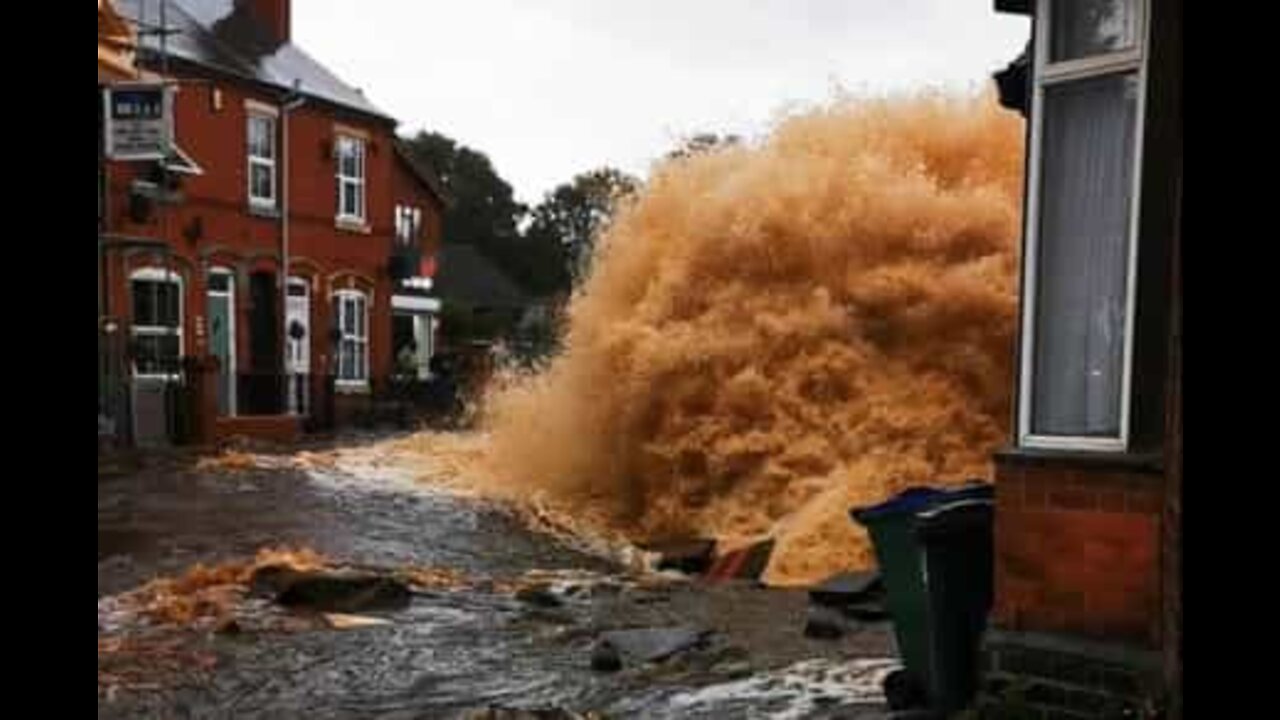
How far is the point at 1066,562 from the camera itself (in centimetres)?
557

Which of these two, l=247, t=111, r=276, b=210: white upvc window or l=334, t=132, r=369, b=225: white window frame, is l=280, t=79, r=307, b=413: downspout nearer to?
l=247, t=111, r=276, b=210: white upvc window

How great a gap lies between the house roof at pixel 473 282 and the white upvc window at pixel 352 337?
24.5m

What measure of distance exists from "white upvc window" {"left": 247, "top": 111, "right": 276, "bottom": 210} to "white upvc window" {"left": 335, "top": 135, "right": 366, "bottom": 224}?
2.18 metres

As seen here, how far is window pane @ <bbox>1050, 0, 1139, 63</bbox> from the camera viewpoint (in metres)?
5.62

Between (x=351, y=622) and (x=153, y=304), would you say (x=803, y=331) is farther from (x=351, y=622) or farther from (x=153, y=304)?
(x=153, y=304)

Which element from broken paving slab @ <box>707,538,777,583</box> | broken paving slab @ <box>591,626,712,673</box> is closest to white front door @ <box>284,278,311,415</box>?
broken paving slab @ <box>707,538,777,583</box>

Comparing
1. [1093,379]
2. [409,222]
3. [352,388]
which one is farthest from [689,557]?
[409,222]

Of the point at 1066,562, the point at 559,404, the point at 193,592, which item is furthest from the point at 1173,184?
the point at 559,404

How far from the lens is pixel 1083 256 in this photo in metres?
5.80

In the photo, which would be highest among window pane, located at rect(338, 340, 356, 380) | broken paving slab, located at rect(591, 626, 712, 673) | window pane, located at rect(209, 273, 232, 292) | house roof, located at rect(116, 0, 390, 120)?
house roof, located at rect(116, 0, 390, 120)

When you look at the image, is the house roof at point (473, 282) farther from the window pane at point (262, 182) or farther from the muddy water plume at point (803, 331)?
the muddy water plume at point (803, 331)

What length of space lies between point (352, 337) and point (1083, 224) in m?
27.4
